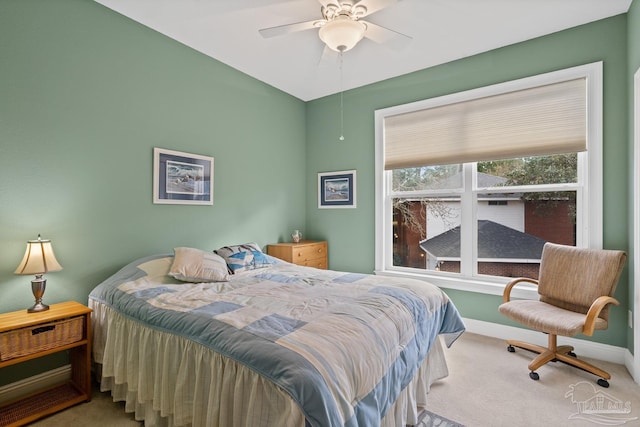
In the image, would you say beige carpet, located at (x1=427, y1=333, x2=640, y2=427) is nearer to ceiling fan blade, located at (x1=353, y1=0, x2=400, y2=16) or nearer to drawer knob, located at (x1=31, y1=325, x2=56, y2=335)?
drawer knob, located at (x1=31, y1=325, x2=56, y2=335)

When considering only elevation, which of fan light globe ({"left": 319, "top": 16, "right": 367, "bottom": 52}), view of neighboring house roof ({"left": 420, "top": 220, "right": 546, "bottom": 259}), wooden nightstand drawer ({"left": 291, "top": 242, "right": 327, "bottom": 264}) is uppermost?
fan light globe ({"left": 319, "top": 16, "right": 367, "bottom": 52})

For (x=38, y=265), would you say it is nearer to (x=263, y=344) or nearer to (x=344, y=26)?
(x=263, y=344)

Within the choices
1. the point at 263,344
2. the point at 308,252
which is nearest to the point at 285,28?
the point at 263,344

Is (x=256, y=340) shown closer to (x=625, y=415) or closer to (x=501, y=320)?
(x=625, y=415)

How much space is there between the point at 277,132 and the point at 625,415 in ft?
13.5

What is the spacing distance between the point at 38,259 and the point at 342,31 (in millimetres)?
2522

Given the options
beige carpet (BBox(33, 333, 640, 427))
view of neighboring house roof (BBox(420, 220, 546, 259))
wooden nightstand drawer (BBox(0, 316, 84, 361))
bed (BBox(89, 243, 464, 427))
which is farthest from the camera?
view of neighboring house roof (BBox(420, 220, 546, 259))

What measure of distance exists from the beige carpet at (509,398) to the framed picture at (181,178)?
5.45 ft

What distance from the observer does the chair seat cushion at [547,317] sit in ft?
7.31

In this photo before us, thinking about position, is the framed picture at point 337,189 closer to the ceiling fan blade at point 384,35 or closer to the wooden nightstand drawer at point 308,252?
the wooden nightstand drawer at point 308,252

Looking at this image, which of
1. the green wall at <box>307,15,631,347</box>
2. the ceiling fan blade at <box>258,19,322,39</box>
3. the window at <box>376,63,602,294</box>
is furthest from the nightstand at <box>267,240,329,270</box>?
the ceiling fan blade at <box>258,19,322,39</box>

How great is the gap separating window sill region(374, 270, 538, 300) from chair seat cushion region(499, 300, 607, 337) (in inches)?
9.4

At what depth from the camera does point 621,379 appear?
2348 millimetres

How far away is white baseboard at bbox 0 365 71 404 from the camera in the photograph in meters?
2.04
